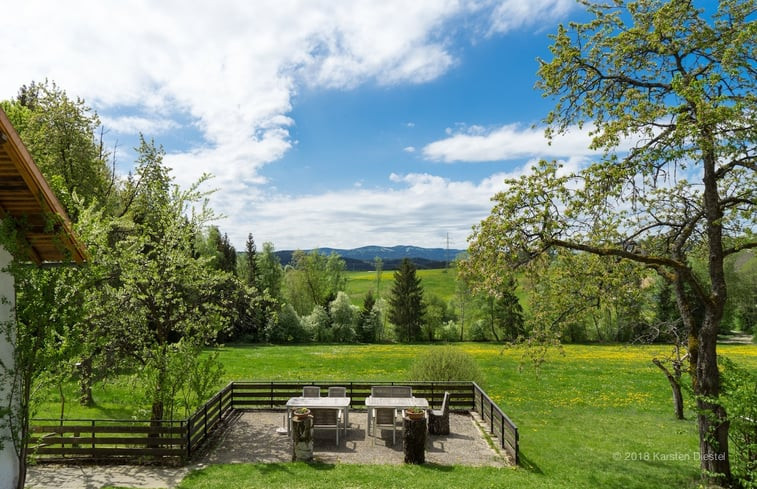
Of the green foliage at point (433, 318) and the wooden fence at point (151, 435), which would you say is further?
the green foliage at point (433, 318)

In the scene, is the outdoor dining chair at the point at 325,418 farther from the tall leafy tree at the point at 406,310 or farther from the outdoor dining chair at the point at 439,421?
the tall leafy tree at the point at 406,310

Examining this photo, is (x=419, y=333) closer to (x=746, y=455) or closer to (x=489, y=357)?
(x=489, y=357)

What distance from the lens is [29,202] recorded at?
24.1 feet

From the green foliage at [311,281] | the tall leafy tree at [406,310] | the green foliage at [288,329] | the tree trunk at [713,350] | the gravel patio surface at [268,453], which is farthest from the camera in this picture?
the green foliage at [311,281]

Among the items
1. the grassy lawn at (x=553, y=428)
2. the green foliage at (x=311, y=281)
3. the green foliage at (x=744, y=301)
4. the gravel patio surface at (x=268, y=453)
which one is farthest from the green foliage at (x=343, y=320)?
the green foliage at (x=744, y=301)

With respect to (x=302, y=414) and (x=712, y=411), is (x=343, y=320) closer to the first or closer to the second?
(x=302, y=414)

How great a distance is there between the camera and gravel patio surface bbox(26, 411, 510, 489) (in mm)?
10172

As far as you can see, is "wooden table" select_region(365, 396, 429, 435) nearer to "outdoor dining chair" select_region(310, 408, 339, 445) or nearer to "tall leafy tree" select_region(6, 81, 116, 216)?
"outdoor dining chair" select_region(310, 408, 339, 445)

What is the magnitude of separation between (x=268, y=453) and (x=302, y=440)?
1.39 meters

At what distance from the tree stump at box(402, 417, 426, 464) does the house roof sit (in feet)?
28.4

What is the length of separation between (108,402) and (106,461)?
28.0 feet

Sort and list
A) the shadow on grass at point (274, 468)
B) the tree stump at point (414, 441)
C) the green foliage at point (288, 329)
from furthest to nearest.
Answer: the green foliage at point (288, 329)
the tree stump at point (414, 441)
the shadow on grass at point (274, 468)

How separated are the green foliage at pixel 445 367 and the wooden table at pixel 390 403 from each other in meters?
4.56

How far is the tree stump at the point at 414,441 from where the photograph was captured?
37.3ft
